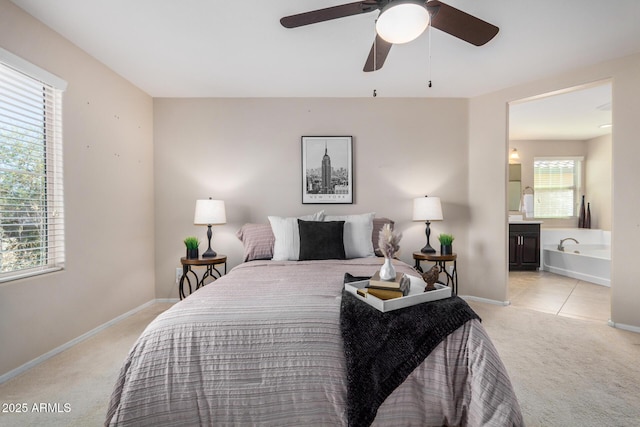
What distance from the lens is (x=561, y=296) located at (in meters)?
3.53

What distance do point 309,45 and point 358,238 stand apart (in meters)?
1.75

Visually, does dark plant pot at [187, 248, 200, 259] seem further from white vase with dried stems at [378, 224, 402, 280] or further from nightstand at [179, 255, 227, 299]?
white vase with dried stems at [378, 224, 402, 280]

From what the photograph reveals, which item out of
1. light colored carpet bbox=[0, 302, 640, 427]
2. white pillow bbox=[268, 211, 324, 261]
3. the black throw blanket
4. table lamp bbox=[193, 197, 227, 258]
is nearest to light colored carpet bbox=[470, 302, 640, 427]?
light colored carpet bbox=[0, 302, 640, 427]

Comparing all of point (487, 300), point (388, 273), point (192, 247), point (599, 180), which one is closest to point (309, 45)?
point (388, 273)

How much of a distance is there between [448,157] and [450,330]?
2718 millimetres

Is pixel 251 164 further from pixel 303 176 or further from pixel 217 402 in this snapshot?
pixel 217 402

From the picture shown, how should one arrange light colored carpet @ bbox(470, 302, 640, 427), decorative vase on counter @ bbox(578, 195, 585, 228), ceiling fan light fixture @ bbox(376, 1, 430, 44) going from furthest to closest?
1. decorative vase on counter @ bbox(578, 195, 585, 228)
2. light colored carpet @ bbox(470, 302, 640, 427)
3. ceiling fan light fixture @ bbox(376, 1, 430, 44)

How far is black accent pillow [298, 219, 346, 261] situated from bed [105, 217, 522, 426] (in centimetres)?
133

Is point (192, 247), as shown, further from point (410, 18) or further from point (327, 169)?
point (410, 18)

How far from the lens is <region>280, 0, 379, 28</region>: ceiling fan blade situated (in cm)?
147

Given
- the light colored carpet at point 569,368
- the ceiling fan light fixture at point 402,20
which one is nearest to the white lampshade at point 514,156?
the light colored carpet at point 569,368

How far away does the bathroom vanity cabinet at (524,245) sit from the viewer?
15.7 ft

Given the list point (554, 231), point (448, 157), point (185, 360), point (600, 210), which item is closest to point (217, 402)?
point (185, 360)

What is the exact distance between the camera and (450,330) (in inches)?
49.3
